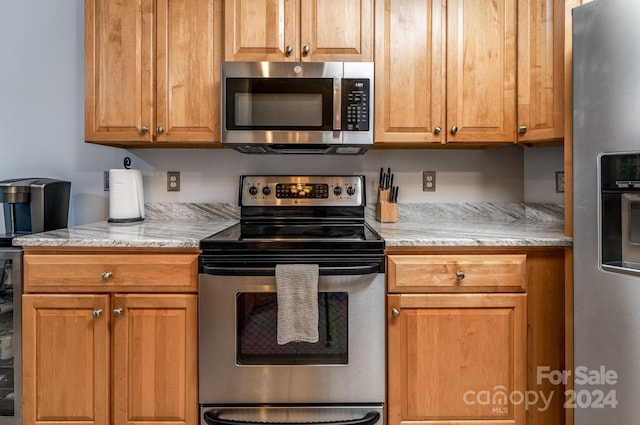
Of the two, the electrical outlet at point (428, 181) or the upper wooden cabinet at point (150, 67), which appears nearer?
the upper wooden cabinet at point (150, 67)

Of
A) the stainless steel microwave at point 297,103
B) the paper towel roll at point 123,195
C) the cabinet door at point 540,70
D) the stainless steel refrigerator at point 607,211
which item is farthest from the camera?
the paper towel roll at point 123,195

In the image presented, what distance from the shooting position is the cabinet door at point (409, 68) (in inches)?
70.1

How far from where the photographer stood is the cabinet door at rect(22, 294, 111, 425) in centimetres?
147

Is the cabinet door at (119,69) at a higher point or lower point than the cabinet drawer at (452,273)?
higher

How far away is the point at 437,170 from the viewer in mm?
2174

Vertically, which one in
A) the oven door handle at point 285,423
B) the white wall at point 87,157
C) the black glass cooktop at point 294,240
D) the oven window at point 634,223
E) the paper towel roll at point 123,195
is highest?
the white wall at point 87,157

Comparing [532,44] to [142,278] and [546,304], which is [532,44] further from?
[142,278]

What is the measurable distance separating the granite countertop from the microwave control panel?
496mm

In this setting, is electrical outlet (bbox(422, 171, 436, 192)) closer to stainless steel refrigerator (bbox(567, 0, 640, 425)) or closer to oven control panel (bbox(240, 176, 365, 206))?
oven control panel (bbox(240, 176, 365, 206))

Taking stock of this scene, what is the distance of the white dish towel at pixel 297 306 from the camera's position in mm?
1400

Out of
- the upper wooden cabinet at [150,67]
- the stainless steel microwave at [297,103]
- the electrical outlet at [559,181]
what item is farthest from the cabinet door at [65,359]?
the electrical outlet at [559,181]

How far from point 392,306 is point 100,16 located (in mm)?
1849

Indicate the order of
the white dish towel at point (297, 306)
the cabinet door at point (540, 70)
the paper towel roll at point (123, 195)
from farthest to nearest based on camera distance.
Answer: the paper towel roll at point (123, 195), the cabinet door at point (540, 70), the white dish towel at point (297, 306)

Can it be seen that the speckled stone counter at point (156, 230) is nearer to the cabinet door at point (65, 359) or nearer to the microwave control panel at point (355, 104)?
the cabinet door at point (65, 359)
